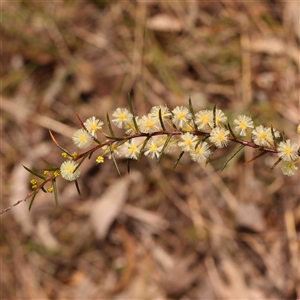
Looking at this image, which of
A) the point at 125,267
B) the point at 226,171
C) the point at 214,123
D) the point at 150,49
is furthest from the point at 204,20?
the point at 214,123

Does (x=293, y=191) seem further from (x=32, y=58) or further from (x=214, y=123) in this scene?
(x=32, y=58)

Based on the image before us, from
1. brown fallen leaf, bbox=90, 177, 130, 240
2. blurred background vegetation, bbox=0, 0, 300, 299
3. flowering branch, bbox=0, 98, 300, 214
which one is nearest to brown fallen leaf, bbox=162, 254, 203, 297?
blurred background vegetation, bbox=0, 0, 300, 299

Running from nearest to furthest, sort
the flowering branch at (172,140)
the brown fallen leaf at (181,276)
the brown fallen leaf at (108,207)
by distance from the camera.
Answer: the flowering branch at (172,140)
the brown fallen leaf at (181,276)
the brown fallen leaf at (108,207)

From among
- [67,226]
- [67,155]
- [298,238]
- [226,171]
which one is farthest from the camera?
[67,226]

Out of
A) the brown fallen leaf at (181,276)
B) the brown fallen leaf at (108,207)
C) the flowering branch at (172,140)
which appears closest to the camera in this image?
the flowering branch at (172,140)

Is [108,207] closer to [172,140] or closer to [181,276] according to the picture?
[181,276]

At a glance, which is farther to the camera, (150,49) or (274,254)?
(150,49)

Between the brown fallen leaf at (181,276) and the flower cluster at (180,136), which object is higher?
the flower cluster at (180,136)

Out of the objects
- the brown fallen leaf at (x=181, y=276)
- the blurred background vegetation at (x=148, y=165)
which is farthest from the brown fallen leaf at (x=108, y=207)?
the brown fallen leaf at (x=181, y=276)

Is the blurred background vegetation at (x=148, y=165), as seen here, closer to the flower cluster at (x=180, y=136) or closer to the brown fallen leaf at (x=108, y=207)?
the brown fallen leaf at (x=108, y=207)
